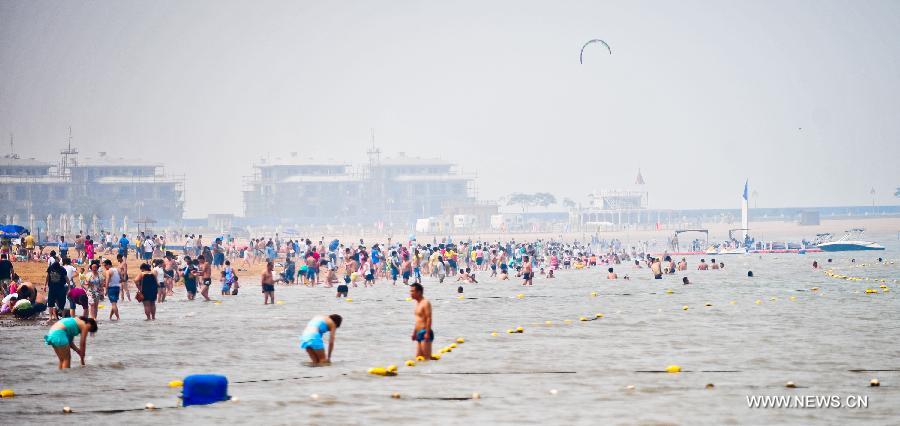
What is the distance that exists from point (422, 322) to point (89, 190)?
14626cm

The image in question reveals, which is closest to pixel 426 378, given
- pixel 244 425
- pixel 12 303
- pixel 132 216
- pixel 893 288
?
pixel 244 425

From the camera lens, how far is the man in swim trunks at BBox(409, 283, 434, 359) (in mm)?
20219

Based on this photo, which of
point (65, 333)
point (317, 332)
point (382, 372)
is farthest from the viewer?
point (317, 332)

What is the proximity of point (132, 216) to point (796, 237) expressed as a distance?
8625cm

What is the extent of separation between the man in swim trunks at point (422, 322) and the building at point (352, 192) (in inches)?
5998

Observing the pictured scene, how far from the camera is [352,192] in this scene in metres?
178

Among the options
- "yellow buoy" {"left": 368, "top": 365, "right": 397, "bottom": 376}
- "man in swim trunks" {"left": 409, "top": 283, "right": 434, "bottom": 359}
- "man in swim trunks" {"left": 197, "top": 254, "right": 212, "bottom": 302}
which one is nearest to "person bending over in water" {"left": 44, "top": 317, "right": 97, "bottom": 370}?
"yellow buoy" {"left": 368, "top": 365, "right": 397, "bottom": 376}

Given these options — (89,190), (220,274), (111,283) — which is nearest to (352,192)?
(89,190)

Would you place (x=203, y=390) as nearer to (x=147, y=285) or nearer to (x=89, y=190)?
(x=147, y=285)

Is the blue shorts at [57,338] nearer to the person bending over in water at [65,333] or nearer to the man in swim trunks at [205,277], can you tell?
the person bending over in water at [65,333]

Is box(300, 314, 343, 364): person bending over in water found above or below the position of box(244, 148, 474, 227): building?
below

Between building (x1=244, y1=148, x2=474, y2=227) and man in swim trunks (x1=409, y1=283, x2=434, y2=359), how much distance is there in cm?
15234

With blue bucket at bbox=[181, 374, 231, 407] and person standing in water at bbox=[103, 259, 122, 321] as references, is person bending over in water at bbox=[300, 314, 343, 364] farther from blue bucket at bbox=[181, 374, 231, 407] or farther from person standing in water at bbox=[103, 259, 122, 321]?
person standing in water at bbox=[103, 259, 122, 321]

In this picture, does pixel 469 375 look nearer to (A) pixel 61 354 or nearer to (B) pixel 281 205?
(A) pixel 61 354
